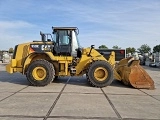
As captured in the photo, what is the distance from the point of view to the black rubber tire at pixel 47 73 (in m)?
11.5

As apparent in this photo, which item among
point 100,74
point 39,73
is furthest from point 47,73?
point 100,74

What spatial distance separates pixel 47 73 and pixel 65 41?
6.28 ft

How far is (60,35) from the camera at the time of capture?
12.6 meters

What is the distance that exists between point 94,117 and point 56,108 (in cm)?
125

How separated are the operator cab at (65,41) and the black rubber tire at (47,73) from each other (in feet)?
3.45

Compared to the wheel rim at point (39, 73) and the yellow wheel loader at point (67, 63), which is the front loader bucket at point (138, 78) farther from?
the wheel rim at point (39, 73)

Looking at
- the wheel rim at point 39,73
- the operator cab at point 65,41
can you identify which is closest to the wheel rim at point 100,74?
the operator cab at point 65,41

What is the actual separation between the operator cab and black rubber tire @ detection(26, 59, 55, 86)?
3.45 feet

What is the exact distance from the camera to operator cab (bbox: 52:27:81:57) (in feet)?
40.8

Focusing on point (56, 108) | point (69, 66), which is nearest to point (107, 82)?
point (69, 66)

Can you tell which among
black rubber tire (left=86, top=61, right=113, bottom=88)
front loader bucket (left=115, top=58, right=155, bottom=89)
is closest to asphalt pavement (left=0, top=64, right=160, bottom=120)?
front loader bucket (left=115, top=58, right=155, bottom=89)

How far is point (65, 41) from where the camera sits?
12.6 metres

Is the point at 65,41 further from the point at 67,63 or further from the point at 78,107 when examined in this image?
the point at 78,107

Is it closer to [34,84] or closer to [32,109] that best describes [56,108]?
[32,109]
